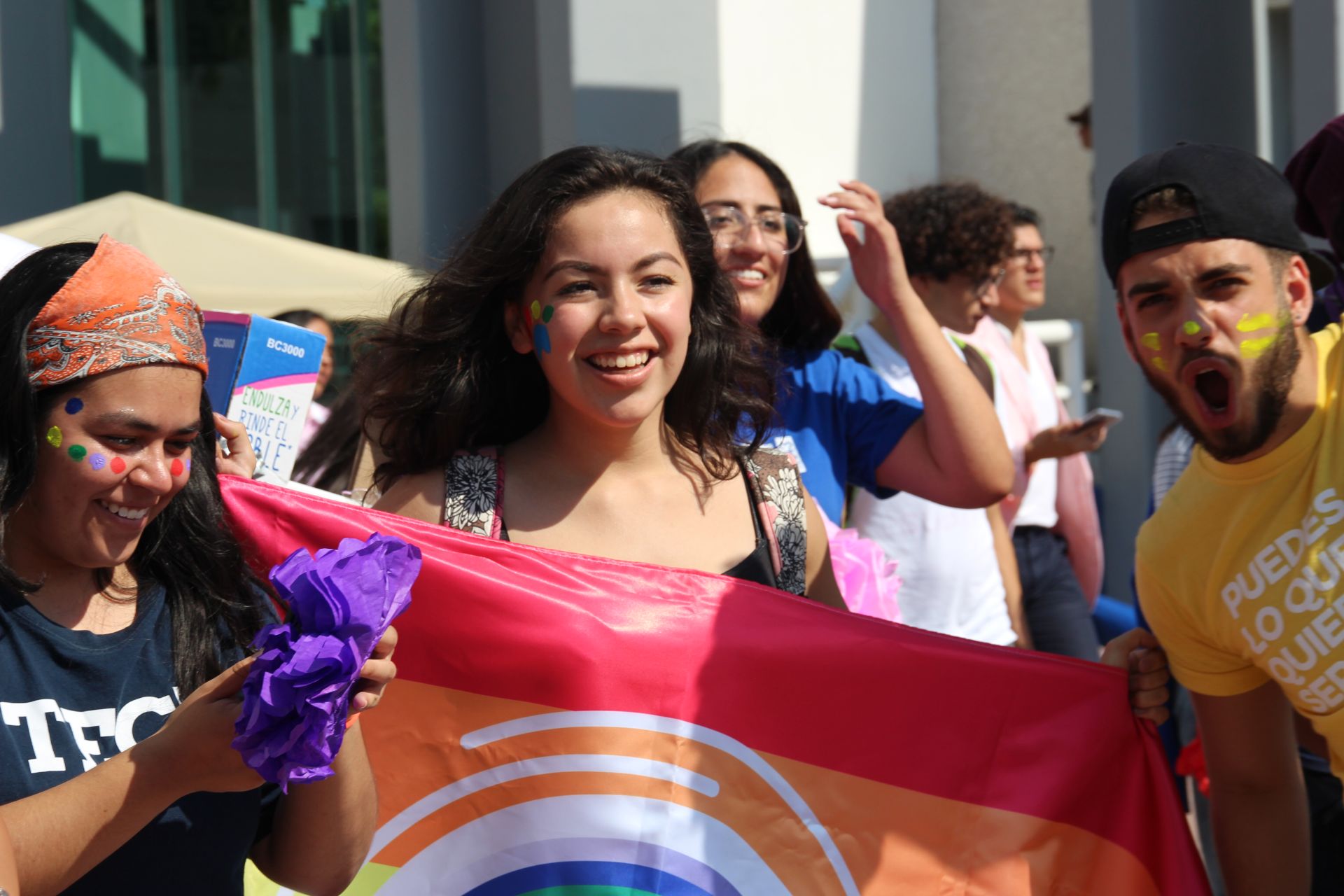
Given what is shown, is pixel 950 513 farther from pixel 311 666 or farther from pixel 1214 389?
pixel 311 666

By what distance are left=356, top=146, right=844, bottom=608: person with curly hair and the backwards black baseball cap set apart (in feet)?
2.59

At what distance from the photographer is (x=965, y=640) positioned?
270cm

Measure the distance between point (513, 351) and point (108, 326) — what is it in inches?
39.2

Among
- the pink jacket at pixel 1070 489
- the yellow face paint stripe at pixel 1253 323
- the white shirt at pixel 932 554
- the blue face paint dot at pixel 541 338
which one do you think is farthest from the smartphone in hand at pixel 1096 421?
the blue face paint dot at pixel 541 338

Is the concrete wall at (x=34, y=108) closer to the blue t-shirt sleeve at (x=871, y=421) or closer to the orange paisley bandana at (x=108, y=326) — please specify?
the blue t-shirt sleeve at (x=871, y=421)

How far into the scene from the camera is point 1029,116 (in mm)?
9734

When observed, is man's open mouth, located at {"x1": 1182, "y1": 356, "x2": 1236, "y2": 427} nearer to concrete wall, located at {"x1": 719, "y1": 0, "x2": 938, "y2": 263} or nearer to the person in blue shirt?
the person in blue shirt

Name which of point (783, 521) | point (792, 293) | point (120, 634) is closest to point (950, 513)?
point (792, 293)

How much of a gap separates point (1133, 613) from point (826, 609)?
3.38 meters

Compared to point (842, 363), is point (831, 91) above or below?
above

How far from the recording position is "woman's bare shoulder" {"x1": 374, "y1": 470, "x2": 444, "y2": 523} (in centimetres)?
266

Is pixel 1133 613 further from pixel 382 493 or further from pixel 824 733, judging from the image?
pixel 382 493

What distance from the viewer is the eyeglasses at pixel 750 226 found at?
3.41 metres

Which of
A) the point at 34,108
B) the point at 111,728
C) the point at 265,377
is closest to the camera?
the point at 111,728
